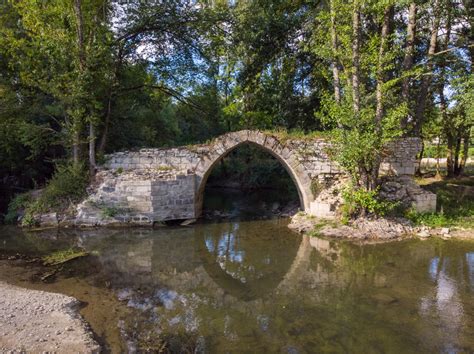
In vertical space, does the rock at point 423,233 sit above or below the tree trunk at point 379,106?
below

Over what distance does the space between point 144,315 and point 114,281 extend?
160cm

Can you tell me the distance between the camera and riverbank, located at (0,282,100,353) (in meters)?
3.93

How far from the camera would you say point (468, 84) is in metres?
9.45

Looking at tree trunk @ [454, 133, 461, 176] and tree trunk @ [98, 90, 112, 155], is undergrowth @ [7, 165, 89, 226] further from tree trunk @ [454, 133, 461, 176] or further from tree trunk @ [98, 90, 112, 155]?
tree trunk @ [454, 133, 461, 176]

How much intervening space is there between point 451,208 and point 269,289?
7.32 m

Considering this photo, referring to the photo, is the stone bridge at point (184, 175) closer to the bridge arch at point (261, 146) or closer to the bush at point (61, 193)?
the bridge arch at point (261, 146)

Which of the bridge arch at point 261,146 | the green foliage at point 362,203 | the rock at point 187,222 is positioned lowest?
the rock at point 187,222

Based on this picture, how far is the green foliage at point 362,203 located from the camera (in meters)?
9.05

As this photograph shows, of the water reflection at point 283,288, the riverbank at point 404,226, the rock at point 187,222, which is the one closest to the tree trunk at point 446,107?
the riverbank at point 404,226

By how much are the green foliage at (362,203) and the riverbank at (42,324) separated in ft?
22.8

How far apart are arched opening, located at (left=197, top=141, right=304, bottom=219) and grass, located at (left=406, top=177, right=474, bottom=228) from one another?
3.77 meters

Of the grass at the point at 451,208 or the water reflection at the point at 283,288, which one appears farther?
the grass at the point at 451,208

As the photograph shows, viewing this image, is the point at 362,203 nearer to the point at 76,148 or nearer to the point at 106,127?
the point at 106,127

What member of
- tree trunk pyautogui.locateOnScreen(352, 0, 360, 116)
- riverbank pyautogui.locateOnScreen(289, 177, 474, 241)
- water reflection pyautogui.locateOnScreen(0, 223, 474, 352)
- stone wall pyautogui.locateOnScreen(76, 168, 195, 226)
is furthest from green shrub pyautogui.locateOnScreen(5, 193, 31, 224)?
tree trunk pyautogui.locateOnScreen(352, 0, 360, 116)
